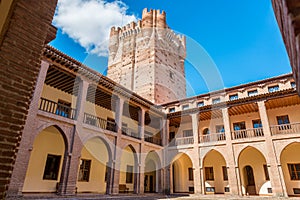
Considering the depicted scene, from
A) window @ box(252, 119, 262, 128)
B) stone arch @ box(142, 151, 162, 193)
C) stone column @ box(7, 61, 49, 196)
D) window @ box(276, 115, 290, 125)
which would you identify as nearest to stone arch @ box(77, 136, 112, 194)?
stone arch @ box(142, 151, 162, 193)

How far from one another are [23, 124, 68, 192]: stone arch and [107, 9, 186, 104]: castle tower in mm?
14244

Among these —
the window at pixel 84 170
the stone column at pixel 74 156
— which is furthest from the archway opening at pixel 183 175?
the stone column at pixel 74 156

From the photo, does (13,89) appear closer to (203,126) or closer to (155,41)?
(203,126)

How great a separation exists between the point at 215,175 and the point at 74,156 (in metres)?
13.4

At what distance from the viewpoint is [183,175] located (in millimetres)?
21672

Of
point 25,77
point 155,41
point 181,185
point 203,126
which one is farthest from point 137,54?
point 25,77

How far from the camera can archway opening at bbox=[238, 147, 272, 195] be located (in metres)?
17.2

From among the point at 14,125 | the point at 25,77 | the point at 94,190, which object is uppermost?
the point at 25,77

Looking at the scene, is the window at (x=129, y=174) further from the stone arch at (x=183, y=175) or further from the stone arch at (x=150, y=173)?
the stone arch at (x=183, y=175)

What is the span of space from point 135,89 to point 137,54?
5771 mm

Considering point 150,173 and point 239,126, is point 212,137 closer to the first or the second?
point 239,126

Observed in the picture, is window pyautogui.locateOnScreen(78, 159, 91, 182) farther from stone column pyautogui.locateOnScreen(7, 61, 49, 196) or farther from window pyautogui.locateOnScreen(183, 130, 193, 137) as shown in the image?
window pyautogui.locateOnScreen(183, 130, 193, 137)

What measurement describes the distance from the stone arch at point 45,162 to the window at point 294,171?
54.3ft

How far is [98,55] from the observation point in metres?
32.0
